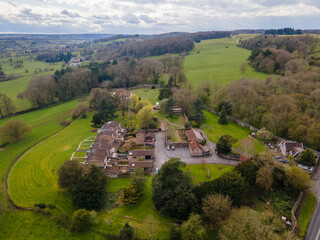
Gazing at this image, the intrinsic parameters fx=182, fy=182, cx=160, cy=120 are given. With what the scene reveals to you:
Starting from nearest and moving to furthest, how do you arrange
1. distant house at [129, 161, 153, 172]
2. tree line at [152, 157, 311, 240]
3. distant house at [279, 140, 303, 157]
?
1. tree line at [152, 157, 311, 240]
2. distant house at [129, 161, 153, 172]
3. distant house at [279, 140, 303, 157]

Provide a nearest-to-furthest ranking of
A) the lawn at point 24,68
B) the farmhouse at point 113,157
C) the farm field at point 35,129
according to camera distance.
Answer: the farmhouse at point 113,157, the farm field at point 35,129, the lawn at point 24,68

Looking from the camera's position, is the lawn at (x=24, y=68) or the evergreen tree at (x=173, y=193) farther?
the lawn at (x=24, y=68)

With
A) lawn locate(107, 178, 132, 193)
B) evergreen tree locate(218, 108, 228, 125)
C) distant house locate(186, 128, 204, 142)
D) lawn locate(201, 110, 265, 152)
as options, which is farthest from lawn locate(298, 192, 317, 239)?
lawn locate(107, 178, 132, 193)

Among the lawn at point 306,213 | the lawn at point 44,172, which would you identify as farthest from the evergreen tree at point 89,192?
the lawn at point 306,213

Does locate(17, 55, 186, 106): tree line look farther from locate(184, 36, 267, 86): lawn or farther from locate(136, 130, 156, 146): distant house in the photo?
locate(136, 130, 156, 146): distant house

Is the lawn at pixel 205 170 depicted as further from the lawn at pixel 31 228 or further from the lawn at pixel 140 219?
the lawn at pixel 31 228

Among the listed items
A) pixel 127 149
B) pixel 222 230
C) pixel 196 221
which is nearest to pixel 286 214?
pixel 222 230
